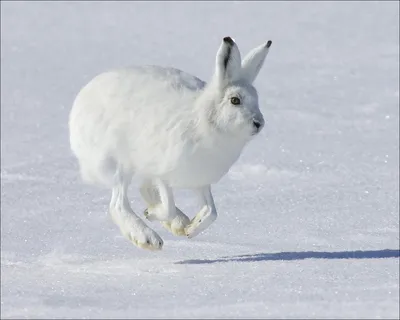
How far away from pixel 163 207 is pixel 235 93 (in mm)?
811

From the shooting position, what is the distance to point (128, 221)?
636 centimetres

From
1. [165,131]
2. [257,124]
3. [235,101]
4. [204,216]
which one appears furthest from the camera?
[204,216]

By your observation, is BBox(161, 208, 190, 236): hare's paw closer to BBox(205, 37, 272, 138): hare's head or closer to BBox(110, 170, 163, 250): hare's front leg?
BBox(110, 170, 163, 250): hare's front leg

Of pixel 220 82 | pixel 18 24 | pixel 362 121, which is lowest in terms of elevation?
pixel 18 24

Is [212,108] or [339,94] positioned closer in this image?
[212,108]

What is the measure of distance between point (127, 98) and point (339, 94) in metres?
5.72

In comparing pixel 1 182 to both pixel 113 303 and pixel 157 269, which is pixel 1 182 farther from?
pixel 113 303

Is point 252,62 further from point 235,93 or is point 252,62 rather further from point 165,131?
point 165,131

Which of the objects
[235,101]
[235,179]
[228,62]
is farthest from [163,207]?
[235,179]

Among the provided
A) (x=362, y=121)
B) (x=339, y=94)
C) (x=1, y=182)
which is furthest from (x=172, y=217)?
(x=339, y=94)

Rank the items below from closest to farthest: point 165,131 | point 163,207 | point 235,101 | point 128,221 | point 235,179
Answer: point 235,101 < point 165,131 < point 128,221 < point 163,207 < point 235,179

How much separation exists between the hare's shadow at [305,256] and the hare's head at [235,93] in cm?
66

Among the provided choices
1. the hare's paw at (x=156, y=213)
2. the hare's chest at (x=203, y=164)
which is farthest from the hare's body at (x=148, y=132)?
the hare's paw at (x=156, y=213)

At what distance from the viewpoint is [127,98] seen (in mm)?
6328
